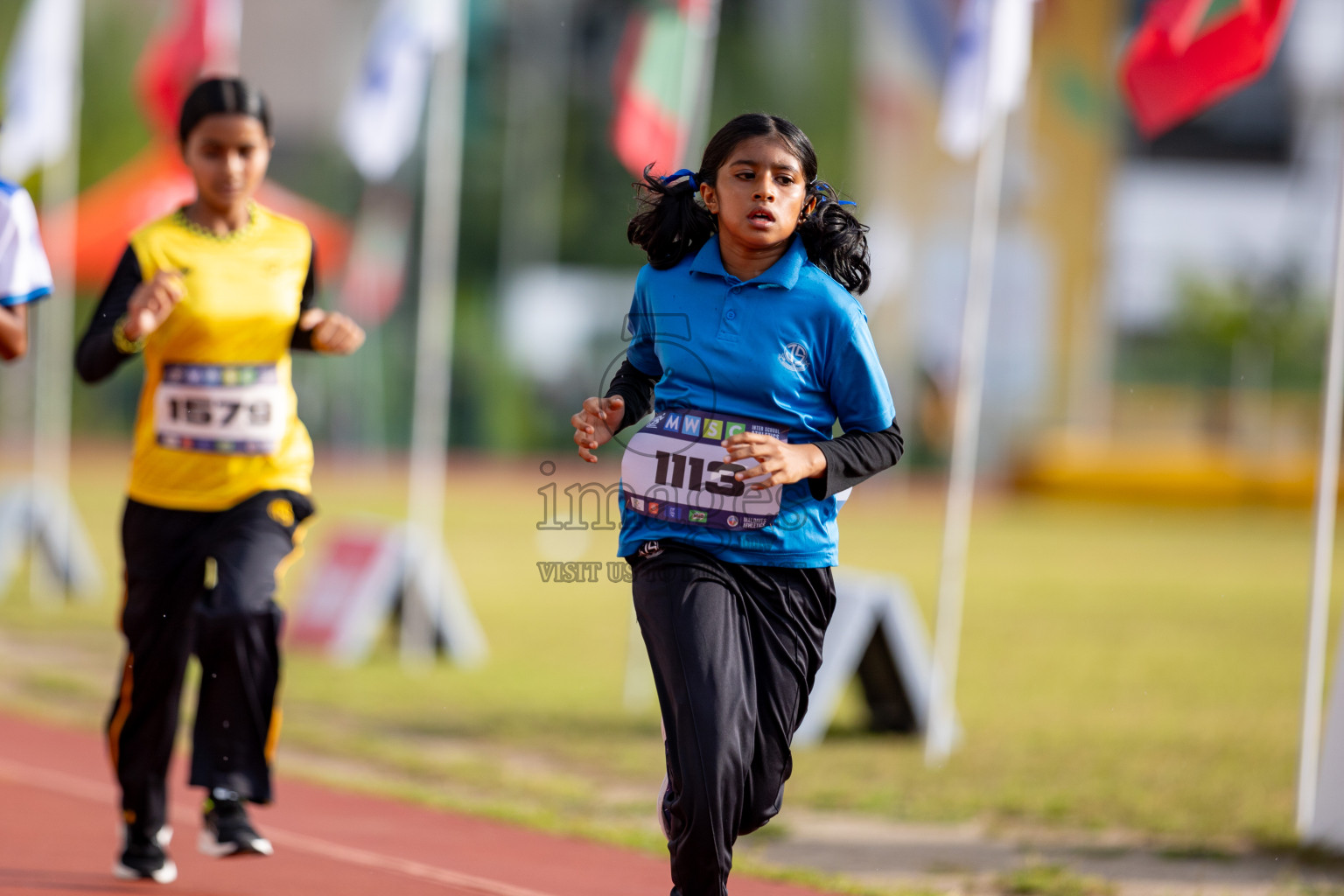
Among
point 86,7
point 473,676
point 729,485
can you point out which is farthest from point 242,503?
point 86,7

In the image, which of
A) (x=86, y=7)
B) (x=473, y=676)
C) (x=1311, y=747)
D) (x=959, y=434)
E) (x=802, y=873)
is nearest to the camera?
(x=802, y=873)

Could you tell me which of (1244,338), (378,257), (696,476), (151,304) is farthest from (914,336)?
(696,476)

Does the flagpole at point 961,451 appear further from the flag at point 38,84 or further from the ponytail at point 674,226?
the flag at point 38,84

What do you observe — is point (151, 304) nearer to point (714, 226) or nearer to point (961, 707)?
point (714, 226)

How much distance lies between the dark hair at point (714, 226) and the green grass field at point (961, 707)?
9.88ft

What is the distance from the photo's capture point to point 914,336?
3412 cm

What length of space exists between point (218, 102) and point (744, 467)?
7.53 ft

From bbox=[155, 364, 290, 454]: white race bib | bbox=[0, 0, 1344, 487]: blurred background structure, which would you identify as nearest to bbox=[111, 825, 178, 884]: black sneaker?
bbox=[155, 364, 290, 454]: white race bib

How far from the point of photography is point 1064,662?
1262cm

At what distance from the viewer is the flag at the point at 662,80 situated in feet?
33.0

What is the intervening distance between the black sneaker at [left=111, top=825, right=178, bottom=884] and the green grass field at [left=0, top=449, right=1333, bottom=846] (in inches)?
71.3

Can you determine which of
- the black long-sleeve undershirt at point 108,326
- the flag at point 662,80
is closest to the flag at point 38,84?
the flag at point 662,80

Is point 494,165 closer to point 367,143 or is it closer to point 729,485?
point 367,143

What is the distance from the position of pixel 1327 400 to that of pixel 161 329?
462cm
